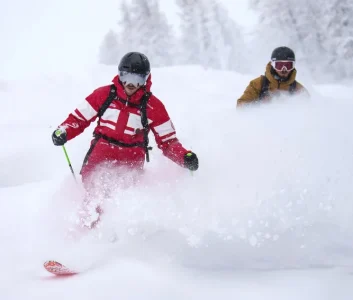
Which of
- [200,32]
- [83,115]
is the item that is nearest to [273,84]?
[83,115]

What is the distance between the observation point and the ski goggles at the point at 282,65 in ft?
21.9

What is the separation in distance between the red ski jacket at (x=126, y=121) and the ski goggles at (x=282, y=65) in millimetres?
2737

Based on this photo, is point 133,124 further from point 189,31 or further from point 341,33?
point 189,31

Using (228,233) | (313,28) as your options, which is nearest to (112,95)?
(228,233)

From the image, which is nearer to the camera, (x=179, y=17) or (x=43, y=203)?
(x=43, y=203)

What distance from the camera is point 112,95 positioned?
4.74 meters

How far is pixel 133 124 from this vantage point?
15.6 ft

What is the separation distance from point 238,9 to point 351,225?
129821 mm

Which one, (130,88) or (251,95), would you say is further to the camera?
(251,95)

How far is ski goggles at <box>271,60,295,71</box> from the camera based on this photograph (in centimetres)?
666

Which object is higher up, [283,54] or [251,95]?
[283,54]

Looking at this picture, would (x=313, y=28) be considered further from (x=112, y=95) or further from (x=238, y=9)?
(x=238, y=9)

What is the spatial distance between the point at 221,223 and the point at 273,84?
11.9 feet

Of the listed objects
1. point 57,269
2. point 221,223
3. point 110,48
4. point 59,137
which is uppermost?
point 110,48
